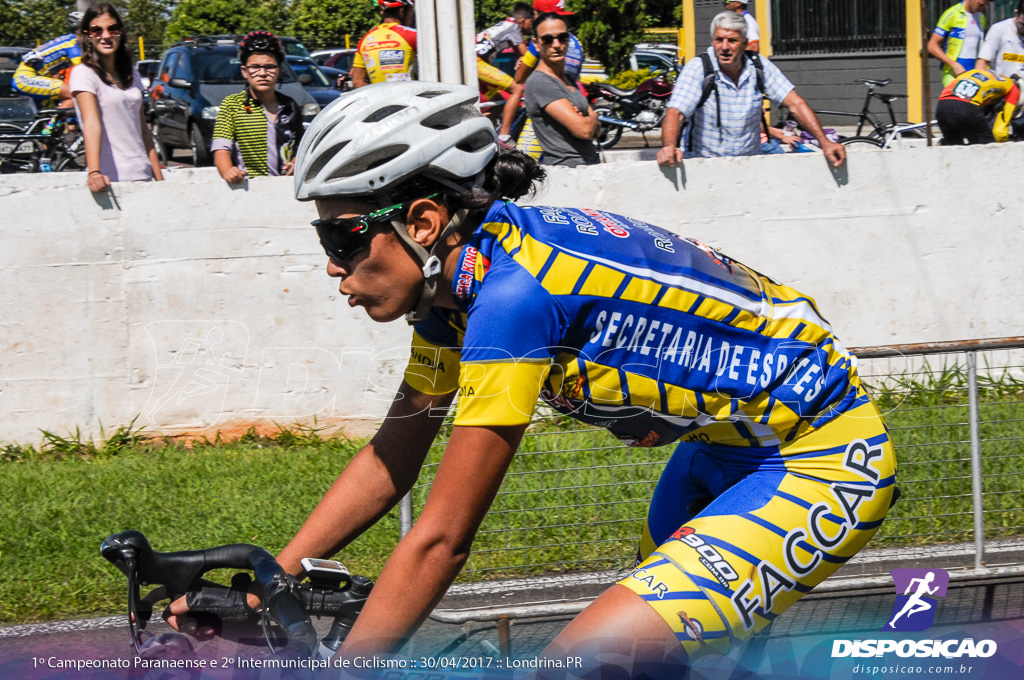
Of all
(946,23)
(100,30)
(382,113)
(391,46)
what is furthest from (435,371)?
(946,23)

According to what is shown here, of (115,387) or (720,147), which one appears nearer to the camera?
(115,387)

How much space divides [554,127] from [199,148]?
40.1 feet

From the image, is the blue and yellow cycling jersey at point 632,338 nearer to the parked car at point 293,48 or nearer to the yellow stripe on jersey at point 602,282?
Answer: the yellow stripe on jersey at point 602,282

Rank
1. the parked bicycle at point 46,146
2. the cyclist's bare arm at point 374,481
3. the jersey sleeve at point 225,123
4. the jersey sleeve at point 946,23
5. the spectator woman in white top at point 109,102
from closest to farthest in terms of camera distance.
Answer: the cyclist's bare arm at point 374,481, the spectator woman in white top at point 109,102, the jersey sleeve at point 225,123, the jersey sleeve at point 946,23, the parked bicycle at point 46,146

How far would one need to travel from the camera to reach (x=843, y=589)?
416 centimetres

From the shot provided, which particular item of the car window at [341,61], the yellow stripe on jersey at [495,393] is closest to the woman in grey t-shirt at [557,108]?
the yellow stripe on jersey at [495,393]

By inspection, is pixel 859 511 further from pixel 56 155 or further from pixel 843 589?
pixel 56 155

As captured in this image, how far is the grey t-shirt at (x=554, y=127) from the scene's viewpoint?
705cm

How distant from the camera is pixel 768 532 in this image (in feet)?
7.73

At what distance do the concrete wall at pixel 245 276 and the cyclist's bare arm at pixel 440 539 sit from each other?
4.33 meters

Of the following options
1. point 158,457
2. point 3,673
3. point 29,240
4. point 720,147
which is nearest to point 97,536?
point 158,457

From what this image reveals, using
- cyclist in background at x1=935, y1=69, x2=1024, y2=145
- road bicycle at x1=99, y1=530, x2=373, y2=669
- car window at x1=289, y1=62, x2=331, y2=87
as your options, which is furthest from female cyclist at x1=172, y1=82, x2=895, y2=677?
car window at x1=289, y1=62, x2=331, y2=87

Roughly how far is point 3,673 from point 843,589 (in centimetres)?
289

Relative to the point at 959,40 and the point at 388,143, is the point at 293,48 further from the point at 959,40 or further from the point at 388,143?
the point at 388,143
